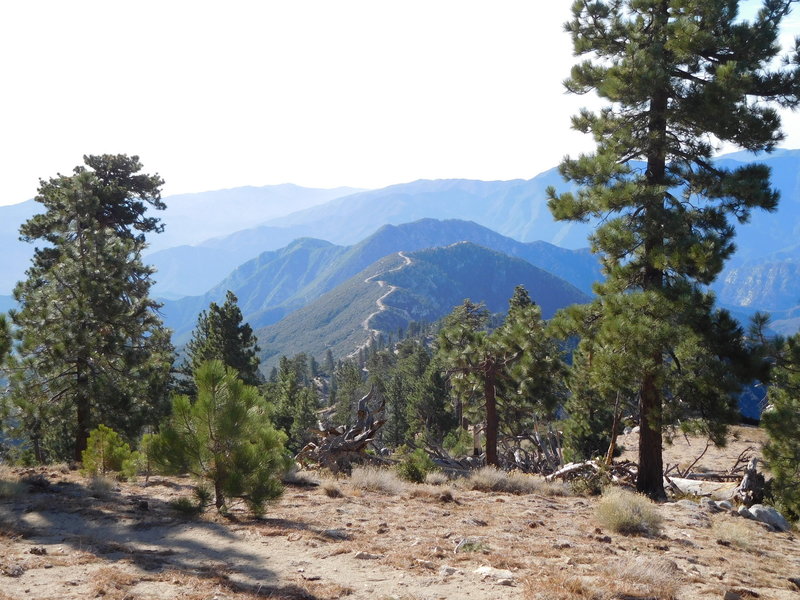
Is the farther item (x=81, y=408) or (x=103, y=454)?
(x=81, y=408)

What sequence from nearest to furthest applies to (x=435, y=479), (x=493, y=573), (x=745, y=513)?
1. (x=493, y=573)
2. (x=745, y=513)
3. (x=435, y=479)

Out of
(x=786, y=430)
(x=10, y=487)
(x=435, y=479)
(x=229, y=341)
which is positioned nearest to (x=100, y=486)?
(x=10, y=487)

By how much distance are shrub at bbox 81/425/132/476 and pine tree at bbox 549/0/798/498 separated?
10687 mm

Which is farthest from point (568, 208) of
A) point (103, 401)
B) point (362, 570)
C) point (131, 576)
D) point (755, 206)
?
point (103, 401)

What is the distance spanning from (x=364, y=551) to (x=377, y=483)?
5146mm

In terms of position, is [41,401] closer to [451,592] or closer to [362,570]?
[362,570]

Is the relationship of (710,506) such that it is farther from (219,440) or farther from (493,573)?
(219,440)

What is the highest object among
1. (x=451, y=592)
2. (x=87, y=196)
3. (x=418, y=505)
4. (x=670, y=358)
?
(x=87, y=196)

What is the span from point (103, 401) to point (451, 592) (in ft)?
39.9

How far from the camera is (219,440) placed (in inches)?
324

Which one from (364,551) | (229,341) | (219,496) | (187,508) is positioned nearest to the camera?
(364,551)

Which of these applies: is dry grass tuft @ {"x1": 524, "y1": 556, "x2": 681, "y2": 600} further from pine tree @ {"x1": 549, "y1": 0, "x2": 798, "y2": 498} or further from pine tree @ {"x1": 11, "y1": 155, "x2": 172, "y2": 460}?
pine tree @ {"x1": 11, "y1": 155, "x2": 172, "y2": 460}

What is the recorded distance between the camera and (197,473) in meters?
8.45

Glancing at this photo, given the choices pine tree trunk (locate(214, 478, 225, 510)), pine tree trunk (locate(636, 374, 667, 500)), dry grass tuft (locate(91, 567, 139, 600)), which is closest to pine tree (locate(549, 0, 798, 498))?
pine tree trunk (locate(636, 374, 667, 500))
